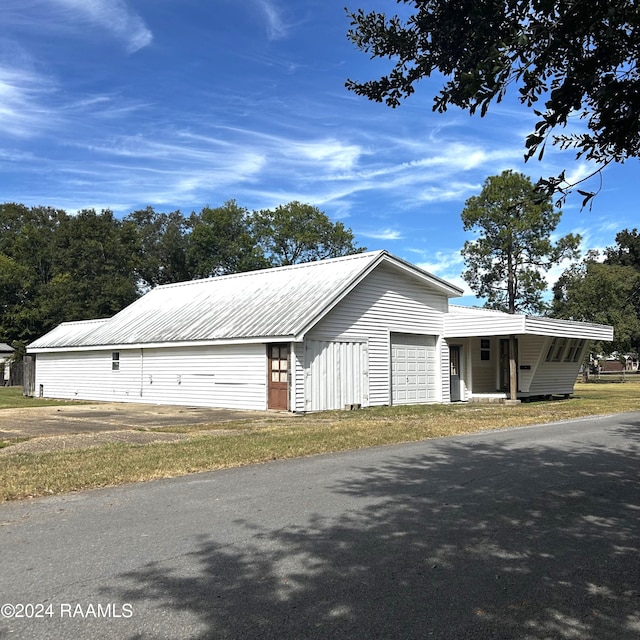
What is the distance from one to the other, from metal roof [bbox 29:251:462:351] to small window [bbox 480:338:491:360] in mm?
3238

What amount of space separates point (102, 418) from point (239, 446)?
775cm

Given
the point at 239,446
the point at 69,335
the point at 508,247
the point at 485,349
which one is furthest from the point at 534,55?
the point at 508,247

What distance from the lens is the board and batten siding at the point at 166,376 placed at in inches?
831

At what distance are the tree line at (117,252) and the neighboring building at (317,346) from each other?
77.1ft

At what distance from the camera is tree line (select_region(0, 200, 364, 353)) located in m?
51.7

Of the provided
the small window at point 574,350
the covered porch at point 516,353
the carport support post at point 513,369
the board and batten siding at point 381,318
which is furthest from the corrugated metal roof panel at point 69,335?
the small window at point 574,350

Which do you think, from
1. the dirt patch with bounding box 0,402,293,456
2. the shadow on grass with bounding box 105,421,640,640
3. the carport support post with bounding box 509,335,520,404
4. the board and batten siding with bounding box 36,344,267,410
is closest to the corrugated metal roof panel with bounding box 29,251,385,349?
the board and batten siding with bounding box 36,344,267,410

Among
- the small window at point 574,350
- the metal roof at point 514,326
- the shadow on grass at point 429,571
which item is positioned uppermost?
the metal roof at point 514,326

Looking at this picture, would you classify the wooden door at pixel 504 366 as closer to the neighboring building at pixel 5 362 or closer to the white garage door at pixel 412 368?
the white garage door at pixel 412 368

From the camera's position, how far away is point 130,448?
1112 cm

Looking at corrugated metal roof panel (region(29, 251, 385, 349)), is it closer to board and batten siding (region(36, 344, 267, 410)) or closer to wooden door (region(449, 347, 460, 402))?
board and batten siding (region(36, 344, 267, 410))

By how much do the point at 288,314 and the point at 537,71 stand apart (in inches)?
649

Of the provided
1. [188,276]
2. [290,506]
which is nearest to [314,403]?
[290,506]

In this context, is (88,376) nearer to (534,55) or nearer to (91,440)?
(91,440)
